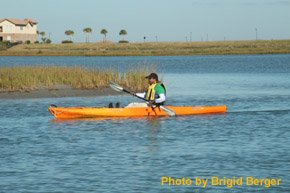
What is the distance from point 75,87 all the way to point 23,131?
52.4 feet

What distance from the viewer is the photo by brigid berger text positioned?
15.3 meters

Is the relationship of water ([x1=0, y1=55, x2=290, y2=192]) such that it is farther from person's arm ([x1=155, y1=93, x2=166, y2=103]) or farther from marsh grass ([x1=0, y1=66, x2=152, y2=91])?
marsh grass ([x1=0, y1=66, x2=152, y2=91])

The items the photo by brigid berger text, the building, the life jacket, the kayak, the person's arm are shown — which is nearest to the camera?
the photo by brigid berger text

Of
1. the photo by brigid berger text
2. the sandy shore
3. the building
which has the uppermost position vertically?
the building

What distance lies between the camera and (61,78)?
41.2m

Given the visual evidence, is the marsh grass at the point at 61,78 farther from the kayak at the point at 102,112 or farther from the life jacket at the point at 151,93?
the life jacket at the point at 151,93

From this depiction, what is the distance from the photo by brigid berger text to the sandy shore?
23846 mm

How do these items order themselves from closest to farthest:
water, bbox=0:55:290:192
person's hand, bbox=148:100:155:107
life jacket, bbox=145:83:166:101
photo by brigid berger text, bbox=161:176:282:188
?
photo by brigid berger text, bbox=161:176:282:188
water, bbox=0:55:290:192
life jacket, bbox=145:83:166:101
person's hand, bbox=148:100:155:107

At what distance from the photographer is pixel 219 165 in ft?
57.6

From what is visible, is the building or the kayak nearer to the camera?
the kayak

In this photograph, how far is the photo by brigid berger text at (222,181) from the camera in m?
15.3

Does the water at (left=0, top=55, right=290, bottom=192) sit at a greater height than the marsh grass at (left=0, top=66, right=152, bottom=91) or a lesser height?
lesser

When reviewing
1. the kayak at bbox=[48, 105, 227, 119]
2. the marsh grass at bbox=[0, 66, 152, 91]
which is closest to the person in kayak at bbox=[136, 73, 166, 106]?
the kayak at bbox=[48, 105, 227, 119]

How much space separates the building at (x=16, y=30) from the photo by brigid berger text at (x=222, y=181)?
152177 mm
